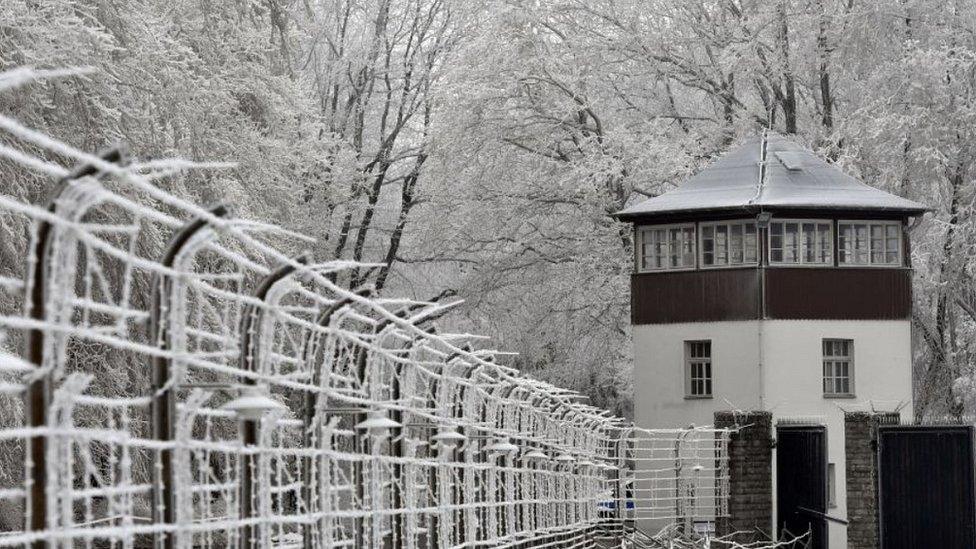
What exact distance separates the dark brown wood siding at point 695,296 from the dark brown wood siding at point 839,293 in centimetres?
49

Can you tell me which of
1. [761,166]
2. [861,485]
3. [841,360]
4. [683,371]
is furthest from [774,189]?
[861,485]

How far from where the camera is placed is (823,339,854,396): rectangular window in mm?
40781

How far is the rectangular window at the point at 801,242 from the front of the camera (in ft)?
135

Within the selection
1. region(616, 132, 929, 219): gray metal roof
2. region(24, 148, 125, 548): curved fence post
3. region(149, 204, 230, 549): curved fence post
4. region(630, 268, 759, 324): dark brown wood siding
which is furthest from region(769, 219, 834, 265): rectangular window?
region(24, 148, 125, 548): curved fence post

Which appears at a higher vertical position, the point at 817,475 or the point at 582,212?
the point at 582,212

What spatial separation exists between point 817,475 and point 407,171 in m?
24.4

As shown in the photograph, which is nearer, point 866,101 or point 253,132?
point 253,132

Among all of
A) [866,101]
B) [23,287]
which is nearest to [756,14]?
[866,101]

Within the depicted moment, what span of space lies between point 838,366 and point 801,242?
292cm

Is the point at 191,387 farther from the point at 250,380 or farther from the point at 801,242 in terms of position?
the point at 801,242

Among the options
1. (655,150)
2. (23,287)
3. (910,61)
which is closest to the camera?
(23,287)

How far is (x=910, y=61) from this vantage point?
3988 cm

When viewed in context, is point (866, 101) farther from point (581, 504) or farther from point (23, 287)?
point (23, 287)

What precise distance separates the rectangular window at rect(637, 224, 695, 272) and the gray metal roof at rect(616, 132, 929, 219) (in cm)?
66
